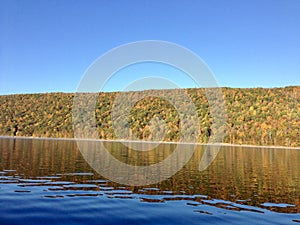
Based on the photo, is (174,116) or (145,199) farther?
(174,116)

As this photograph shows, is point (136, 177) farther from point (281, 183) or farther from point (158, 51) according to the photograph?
point (158, 51)

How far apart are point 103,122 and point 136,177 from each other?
11260 cm

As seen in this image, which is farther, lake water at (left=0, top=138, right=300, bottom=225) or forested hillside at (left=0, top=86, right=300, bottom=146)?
forested hillside at (left=0, top=86, right=300, bottom=146)

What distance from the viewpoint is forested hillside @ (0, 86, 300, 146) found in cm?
11888

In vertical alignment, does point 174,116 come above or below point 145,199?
above

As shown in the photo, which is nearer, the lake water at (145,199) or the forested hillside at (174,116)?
the lake water at (145,199)

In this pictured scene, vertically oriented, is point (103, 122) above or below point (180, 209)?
above

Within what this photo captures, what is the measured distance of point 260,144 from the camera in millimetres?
111500

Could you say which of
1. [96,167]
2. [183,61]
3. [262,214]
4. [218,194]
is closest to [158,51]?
[183,61]

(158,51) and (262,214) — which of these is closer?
(262,214)

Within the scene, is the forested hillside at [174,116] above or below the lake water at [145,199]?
above

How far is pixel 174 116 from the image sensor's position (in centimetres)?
13675

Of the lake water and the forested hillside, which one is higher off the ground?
the forested hillside

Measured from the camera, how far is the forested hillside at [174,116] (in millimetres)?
118875
